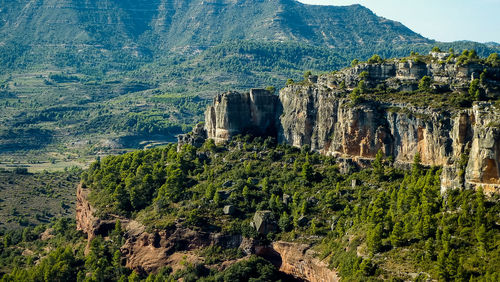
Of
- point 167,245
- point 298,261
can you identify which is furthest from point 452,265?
point 167,245

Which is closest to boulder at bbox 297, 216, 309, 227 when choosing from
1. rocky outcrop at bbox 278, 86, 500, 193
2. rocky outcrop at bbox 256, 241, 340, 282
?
rocky outcrop at bbox 256, 241, 340, 282

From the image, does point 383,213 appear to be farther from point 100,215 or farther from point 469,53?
point 100,215

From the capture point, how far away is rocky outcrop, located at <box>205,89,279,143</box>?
114875 mm

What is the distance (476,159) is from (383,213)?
51.5ft

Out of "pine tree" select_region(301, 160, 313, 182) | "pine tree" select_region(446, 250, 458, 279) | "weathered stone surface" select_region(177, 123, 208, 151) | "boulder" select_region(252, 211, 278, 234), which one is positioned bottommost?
"boulder" select_region(252, 211, 278, 234)

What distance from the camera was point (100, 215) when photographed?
10619 centimetres

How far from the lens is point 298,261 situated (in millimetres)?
86438

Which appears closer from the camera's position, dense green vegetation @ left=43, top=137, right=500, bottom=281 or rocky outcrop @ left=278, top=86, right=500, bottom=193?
dense green vegetation @ left=43, top=137, right=500, bottom=281

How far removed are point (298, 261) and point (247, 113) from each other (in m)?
37.9

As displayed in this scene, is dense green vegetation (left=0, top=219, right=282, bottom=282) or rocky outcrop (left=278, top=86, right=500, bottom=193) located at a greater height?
rocky outcrop (left=278, top=86, right=500, bottom=193)

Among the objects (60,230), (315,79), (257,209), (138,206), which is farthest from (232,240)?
(60,230)

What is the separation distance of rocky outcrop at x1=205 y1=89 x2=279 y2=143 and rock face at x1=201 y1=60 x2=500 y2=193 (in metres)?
0.19

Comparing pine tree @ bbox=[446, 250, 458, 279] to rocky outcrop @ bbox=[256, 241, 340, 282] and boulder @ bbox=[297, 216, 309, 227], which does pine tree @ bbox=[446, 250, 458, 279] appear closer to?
rocky outcrop @ bbox=[256, 241, 340, 282]

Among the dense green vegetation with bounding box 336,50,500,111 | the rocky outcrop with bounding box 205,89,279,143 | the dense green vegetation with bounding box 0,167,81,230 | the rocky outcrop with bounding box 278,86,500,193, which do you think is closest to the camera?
the rocky outcrop with bounding box 278,86,500,193
